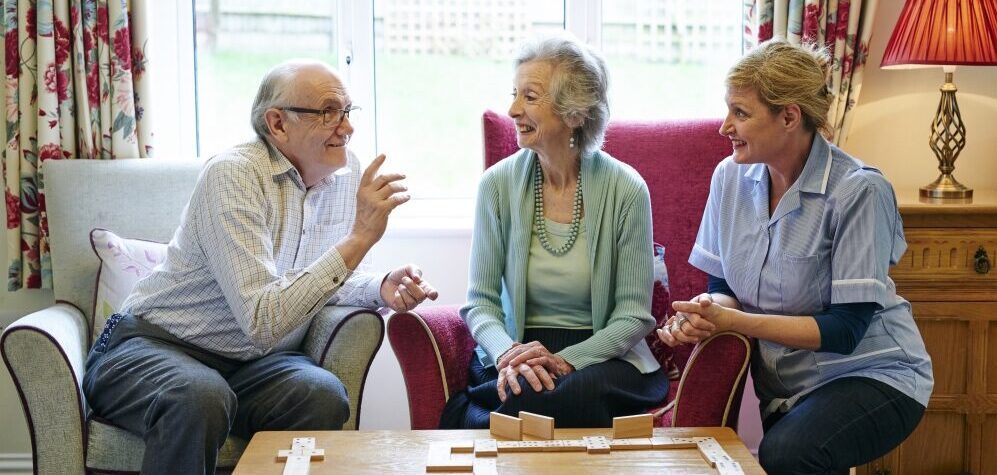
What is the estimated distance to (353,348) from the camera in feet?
7.82

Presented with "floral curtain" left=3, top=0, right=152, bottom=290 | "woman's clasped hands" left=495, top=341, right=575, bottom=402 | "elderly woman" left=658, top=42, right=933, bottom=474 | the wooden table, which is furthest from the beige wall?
"floral curtain" left=3, top=0, right=152, bottom=290

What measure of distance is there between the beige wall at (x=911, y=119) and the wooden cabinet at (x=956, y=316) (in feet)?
1.59

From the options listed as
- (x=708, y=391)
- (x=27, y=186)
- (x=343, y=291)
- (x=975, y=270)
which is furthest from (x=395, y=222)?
(x=975, y=270)

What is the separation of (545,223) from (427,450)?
760 mm

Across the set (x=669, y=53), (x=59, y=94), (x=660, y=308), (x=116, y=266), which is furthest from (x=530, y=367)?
(x=59, y=94)

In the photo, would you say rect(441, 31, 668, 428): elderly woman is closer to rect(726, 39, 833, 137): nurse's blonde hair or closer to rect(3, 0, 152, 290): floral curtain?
rect(726, 39, 833, 137): nurse's blonde hair

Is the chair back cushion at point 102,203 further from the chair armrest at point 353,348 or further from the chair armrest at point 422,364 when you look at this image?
the chair armrest at point 422,364

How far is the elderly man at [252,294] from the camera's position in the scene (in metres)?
2.13

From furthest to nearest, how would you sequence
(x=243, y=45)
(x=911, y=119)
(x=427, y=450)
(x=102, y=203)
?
(x=243, y=45) < (x=911, y=119) < (x=102, y=203) < (x=427, y=450)

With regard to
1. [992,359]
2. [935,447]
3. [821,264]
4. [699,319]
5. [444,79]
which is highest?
[444,79]

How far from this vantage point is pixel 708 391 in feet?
7.23

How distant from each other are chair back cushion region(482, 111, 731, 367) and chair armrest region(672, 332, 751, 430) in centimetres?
59

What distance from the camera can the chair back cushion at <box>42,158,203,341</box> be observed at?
2.77 meters

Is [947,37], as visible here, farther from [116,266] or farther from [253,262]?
[116,266]
